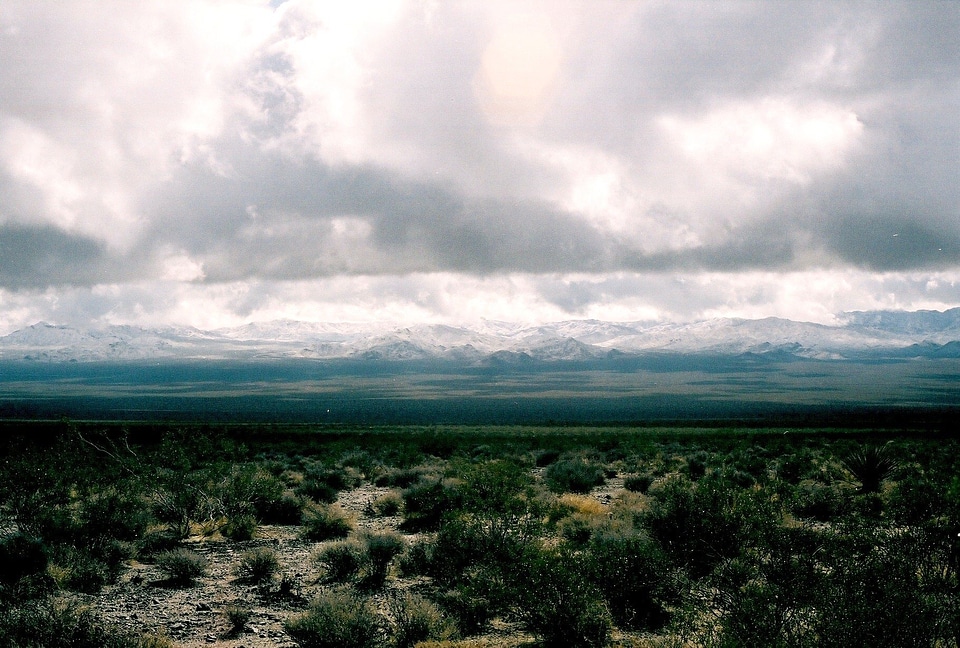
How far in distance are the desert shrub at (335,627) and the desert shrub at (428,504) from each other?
324 inches

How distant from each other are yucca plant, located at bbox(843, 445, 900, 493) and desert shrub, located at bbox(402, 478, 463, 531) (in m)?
16.9

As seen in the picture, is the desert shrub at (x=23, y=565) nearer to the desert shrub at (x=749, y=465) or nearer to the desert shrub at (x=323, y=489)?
the desert shrub at (x=323, y=489)

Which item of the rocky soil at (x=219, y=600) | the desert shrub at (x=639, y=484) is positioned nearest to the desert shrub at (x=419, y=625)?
the rocky soil at (x=219, y=600)

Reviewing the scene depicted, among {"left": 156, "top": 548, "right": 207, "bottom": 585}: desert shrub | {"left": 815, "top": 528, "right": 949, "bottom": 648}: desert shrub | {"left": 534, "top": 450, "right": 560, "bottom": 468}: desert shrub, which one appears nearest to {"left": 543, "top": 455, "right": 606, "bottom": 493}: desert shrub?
{"left": 534, "top": 450, "right": 560, "bottom": 468}: desert shrub

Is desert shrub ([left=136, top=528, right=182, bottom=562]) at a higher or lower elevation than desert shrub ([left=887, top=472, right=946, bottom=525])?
lower

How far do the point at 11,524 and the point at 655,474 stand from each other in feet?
90.9

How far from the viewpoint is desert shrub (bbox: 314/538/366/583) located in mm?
15047

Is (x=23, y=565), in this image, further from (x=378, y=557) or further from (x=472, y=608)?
(x=472, y=608)

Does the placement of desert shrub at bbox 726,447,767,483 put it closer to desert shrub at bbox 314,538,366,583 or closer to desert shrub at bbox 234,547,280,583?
desert shrub at bbox 314,538,366,583

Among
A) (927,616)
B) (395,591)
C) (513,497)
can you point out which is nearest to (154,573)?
(395,591)

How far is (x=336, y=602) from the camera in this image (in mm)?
11297

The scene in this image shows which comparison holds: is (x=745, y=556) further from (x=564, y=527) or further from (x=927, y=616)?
(x=564, y=527)

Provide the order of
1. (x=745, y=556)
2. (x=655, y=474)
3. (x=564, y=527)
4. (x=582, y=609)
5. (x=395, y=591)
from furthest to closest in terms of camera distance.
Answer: (x=655, y=474) < (x=564, y=527) < (x=395, y=591) < (x=745, y=556) < (x=582, y=609)

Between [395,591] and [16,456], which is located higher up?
[16,456]
